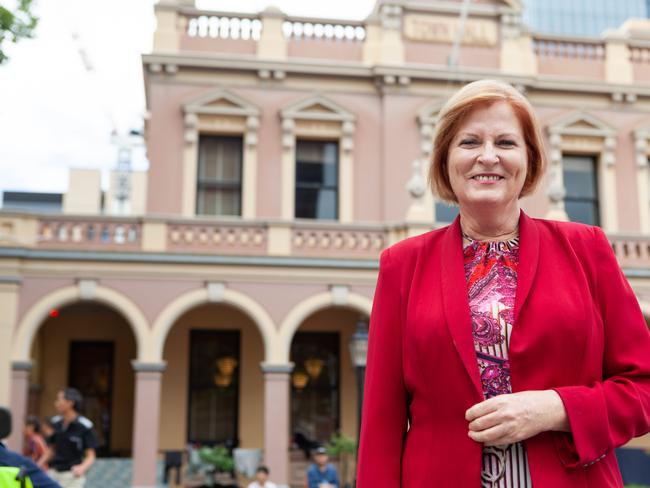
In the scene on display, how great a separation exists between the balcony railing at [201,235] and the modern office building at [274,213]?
4cm

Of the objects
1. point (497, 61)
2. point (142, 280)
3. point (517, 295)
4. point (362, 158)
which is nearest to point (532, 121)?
point (517, 295)

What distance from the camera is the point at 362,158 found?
17.9m

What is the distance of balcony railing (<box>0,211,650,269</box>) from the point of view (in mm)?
15773

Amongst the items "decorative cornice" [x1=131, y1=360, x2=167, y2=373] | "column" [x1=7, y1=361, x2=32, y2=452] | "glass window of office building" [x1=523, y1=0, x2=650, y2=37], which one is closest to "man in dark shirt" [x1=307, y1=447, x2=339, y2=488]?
"decorative cornice" [x1=131, y1=360, x2=167, y2=373]

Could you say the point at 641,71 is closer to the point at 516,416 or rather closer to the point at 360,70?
the point at 360,70

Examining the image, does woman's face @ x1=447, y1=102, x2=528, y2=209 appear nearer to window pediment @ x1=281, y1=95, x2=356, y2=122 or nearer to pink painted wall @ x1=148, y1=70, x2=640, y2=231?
pink painted wall @ x1=148, y1=70, x2=640, y2=231

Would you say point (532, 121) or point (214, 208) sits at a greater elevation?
point (214, 208)

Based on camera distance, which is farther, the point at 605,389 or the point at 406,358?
the point at 406,358

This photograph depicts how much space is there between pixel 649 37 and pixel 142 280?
1342 centimetres

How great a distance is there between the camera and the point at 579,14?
8912 cm

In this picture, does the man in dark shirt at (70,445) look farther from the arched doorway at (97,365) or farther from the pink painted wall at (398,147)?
the arched doorway at (97,365)

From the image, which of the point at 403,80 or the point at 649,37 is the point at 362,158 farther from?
the point at 649,37

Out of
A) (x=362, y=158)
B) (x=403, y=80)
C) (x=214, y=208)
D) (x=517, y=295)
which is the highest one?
(x=403, y=80)

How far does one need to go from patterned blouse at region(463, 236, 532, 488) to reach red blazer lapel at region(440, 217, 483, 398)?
0.10 feet
